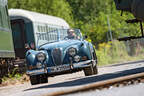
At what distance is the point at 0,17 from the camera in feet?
53.1

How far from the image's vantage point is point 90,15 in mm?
76062

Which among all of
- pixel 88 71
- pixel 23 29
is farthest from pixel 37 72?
pixel 23 29

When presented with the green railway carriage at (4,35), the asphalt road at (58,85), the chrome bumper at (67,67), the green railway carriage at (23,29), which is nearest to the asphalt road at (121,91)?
the asphalt road at (58,85)

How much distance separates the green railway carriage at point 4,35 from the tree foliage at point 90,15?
14997 millimetres

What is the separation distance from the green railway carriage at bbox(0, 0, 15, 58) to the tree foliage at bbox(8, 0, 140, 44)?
1500 centimetres

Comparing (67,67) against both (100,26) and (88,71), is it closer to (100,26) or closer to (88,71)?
(88,71)

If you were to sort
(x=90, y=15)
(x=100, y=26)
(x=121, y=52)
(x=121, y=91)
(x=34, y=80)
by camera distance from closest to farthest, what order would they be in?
A: (x=121, y=91) < (x=34, y=80) < (x=121, y=52) < (x=100, y=26) < (x=90, y=15)

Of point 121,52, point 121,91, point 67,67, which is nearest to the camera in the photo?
point 121,91

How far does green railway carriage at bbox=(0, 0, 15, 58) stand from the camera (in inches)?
628

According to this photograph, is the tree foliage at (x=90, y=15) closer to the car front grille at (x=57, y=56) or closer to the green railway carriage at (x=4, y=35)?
the green railway carriage at (x=4, y=35)

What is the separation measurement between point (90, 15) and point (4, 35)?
197 ft

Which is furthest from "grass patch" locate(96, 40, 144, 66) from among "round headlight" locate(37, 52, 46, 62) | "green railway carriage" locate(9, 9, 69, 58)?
"round headlight" locate(37, 52, 46, 62)

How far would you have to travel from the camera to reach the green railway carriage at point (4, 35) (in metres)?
16.0

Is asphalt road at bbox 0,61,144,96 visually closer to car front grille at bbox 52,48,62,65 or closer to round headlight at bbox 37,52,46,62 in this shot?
car front grille at bbox 52,48,62,65
